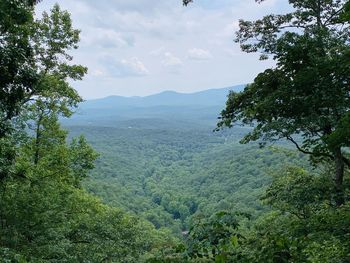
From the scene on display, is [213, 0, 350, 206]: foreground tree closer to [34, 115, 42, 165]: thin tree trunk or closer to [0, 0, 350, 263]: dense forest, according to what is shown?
[0, 0, 350, 263]: dense forest

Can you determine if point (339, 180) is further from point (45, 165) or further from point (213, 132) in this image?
point (45, 165)

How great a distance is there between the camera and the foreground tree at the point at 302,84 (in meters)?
10.0

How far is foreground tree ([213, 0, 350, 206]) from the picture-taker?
10.0 m

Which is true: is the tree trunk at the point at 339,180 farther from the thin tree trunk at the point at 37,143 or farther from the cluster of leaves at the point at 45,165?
the thin tree trunk at the point at 37,143

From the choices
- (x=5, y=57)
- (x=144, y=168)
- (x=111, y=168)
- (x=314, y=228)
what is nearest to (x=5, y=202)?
(x=5, y=57)

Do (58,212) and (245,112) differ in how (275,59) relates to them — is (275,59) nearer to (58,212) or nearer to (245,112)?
(245,112)

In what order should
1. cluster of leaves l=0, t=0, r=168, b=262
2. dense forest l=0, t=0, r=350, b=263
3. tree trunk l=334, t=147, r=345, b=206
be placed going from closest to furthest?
dense forest l=0, t=0, r=350, b=263 < cluster of leaves l=0, t=0, r=168, b=262 < tree trunk l=334, t=147, r=345, b=206

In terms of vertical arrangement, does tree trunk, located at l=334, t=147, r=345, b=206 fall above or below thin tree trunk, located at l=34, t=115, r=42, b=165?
below

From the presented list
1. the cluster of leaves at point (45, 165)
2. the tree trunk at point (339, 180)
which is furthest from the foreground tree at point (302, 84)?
the cluster of leaves at point (45, 165)

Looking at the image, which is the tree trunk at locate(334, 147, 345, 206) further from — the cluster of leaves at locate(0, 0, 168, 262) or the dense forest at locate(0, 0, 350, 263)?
the cluster of leaves at locate(0, 0, 168, 262)

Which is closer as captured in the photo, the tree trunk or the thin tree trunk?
the tree trunk

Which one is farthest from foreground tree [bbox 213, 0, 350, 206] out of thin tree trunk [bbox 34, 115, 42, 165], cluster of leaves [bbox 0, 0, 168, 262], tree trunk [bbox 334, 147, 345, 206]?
thin tree trunk [bbox 34, 115, 42, 165]

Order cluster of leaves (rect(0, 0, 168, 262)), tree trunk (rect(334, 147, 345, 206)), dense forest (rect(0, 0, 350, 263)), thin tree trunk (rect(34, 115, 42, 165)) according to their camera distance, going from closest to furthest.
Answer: dense forest (rect(0, 0, 350, 263))
cluster of leaves (rect(0, 0, 168, 262))
tree trunk (rect(334, 147, 345, 206))
thin tree trunk (rect(34, 115, 42, 165))

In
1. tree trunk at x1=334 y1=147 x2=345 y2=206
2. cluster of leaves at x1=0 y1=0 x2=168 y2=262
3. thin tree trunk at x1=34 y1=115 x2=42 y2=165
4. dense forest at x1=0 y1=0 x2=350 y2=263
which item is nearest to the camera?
dense forest at x1=0 y1=0 x2=350 y2=263
